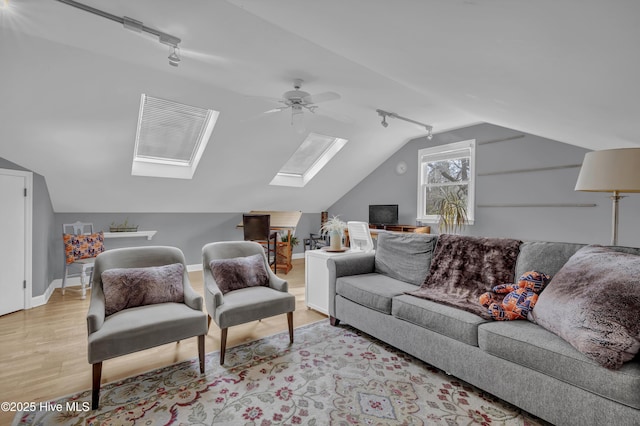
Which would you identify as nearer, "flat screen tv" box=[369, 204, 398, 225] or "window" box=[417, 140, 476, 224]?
"window" box=[417, 140, 476, 224]

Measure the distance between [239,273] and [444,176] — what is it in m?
4.37

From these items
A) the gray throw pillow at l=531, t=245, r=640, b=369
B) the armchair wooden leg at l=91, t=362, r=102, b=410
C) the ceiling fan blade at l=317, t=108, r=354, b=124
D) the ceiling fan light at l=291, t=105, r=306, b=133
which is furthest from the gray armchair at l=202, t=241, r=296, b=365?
the ceiling fan blade at l=317, t=108, r=354, b=124

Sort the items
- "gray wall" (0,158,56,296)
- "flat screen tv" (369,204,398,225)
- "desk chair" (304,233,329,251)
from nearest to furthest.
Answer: "gray wall" (0,158,56,296)
"flat screen tv" (369,204,398,225)
"desk chair" (304,233,329,251)

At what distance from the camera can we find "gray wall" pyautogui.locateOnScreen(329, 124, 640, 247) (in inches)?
157

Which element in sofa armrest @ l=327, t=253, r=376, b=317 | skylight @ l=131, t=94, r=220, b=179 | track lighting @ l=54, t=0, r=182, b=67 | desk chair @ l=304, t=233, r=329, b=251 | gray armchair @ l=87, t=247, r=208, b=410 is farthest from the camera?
desk chair @ l=304, t=233, r=329, b=251

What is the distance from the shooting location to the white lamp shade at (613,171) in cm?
187

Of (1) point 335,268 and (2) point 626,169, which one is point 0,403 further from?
(2) point 626,169

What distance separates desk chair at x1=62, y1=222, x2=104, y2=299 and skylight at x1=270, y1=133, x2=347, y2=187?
296cm

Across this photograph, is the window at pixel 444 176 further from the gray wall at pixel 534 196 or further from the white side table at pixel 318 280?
the white side table at pixel 318 280

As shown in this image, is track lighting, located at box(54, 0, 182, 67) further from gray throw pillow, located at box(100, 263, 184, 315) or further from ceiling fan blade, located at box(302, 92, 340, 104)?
gray throw pillow, located at box(100, 263, 184, 315)

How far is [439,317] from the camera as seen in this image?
84.6 inches

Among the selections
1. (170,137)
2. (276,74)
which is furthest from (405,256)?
(170,137)

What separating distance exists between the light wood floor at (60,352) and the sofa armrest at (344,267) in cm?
41

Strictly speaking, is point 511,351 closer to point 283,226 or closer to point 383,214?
point 383,214
